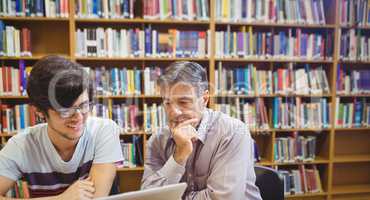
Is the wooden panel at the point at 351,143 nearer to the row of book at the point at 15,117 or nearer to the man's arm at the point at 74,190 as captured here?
the man's arm at the point at 74,190

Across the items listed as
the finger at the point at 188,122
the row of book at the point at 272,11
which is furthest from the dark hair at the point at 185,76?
the row of book at the point at 272,11

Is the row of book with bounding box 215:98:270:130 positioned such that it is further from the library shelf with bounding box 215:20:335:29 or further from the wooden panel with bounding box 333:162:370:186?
the wooden panel with bounding box 333:162:370:186

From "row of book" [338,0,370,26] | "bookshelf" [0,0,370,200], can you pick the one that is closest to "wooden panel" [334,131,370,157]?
"bookshelf" [0,0,370,200]

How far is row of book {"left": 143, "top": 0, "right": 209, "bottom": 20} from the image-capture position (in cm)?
262

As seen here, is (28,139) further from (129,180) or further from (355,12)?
(355,12)

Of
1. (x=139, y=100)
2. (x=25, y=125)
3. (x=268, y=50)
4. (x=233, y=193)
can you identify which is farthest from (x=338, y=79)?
(x=25, y=125)

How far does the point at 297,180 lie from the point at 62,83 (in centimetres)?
257

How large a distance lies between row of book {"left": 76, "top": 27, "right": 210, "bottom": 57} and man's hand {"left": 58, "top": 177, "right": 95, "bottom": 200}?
1658 millimetres

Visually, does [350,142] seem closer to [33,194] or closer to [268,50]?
[268,50]

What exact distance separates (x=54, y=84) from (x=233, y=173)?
79 centimetres

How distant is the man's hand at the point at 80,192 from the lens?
1.07 metres

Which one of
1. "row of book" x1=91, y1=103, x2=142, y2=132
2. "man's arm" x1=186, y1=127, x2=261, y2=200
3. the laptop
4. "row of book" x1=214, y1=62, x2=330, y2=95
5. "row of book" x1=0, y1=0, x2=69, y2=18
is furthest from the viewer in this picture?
"row of book" x1=214, y1=62, x2=330, y2=95

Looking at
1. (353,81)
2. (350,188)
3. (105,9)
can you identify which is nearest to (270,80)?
(353,81)

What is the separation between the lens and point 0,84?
251 centimetres
